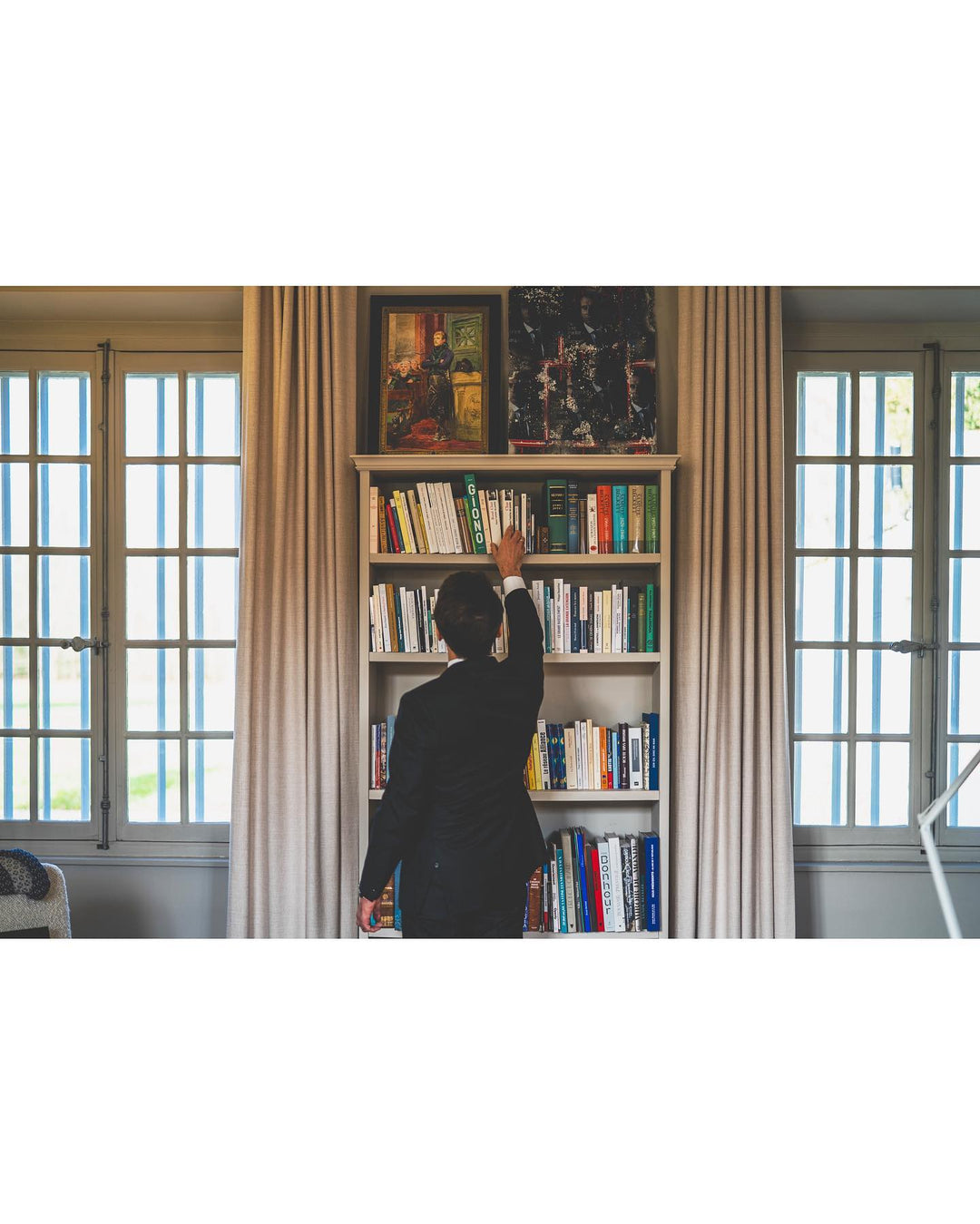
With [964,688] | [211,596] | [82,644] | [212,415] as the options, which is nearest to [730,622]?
[964,688]

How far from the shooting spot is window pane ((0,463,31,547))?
Result: 349cm

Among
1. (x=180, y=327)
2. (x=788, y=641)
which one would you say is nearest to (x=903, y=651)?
(x=788, y=641)

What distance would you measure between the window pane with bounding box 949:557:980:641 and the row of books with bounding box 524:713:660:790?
1312mm

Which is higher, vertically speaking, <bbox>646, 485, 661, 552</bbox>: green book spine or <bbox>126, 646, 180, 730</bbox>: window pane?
<bbox>646, 485, 661, 552</bbox>: green book spine

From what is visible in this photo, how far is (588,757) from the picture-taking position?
3037mm

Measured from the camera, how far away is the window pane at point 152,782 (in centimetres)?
344

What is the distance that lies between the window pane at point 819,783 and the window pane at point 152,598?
2364mm

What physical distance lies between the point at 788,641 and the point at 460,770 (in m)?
1.66

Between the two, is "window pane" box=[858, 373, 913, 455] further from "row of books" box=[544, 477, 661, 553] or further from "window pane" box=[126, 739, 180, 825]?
"window pane" box=[126, 739, 180, 825]

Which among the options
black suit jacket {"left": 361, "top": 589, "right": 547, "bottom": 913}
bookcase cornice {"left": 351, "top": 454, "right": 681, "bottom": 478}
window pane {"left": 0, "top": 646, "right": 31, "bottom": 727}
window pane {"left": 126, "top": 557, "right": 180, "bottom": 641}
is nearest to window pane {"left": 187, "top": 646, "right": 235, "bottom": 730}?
window pane {"left": 126, "top": 557, "right": 180, "bottom": 641}

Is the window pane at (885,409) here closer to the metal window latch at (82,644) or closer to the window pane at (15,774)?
the metal window latch at (82,644)

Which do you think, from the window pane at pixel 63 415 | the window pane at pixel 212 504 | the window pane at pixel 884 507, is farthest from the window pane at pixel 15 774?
the window pane at pixel 884 507

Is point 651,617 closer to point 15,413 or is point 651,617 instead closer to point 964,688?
point 964,688
